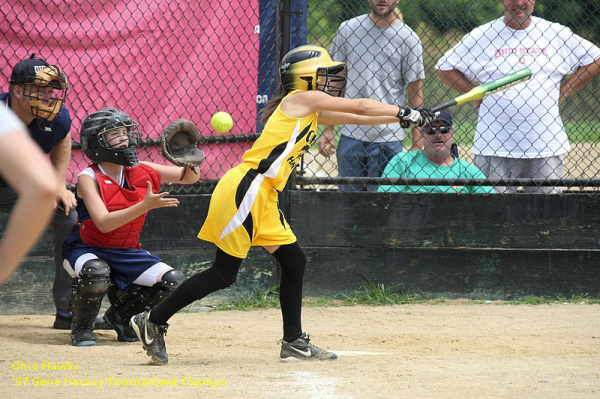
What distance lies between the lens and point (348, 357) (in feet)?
14.1

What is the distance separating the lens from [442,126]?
5.98m

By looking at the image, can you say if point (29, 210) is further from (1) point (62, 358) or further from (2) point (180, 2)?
(2) point (180, 2)

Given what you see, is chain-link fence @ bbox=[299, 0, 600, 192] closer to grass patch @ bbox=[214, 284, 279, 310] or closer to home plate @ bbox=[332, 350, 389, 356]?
grass patch @ bbox=[214, 284, 279, 310]

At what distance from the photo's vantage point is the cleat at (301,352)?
166 inches

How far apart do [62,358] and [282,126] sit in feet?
5.34

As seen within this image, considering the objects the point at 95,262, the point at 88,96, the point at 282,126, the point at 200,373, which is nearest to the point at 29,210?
the point at 200,373

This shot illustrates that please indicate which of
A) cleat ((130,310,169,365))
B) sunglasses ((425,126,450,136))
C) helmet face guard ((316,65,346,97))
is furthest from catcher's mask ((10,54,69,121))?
sunglasses ((425,126,450,136))

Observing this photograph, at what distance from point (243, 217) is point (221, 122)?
182cm

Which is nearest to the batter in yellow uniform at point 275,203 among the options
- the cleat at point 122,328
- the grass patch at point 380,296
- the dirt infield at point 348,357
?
the dirt infield at point 348,357

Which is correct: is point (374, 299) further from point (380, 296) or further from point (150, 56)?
point (150, 56)

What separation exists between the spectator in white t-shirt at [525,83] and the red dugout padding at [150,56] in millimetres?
1701

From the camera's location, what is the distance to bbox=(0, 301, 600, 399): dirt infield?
3479mm

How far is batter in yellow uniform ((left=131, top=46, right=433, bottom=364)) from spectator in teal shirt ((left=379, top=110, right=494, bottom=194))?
1713 mm

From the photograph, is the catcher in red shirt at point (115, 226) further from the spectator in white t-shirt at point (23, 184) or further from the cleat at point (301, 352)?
the spectator in white t-shirt at point (23, 184)
